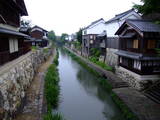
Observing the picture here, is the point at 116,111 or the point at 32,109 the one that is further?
the point at 116,111

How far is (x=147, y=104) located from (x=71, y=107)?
537 centimetres

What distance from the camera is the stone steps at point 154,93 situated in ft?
33.9

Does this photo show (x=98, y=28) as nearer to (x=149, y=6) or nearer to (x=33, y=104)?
(x=149, y=6)

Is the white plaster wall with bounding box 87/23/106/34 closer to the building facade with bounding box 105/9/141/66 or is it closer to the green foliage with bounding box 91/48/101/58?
the green foliage with bounding box 91/48/101/58

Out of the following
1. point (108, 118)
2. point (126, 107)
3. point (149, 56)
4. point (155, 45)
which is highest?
point (155, 45)

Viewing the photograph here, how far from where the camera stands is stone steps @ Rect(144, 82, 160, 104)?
1032 cm

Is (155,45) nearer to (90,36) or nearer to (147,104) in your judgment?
(147,104)

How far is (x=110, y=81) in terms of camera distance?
14773mm

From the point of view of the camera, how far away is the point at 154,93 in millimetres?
11000

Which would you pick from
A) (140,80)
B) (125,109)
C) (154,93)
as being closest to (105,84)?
(140,80)

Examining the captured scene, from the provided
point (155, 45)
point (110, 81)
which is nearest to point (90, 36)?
point (110, 81)

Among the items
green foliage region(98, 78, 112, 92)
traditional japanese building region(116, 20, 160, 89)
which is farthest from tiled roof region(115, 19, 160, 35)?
green foliage region(98, 78, 112, 92)

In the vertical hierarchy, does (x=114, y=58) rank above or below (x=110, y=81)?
above

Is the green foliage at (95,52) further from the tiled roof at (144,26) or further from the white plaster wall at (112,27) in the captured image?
the tiled roof at (144,26)
